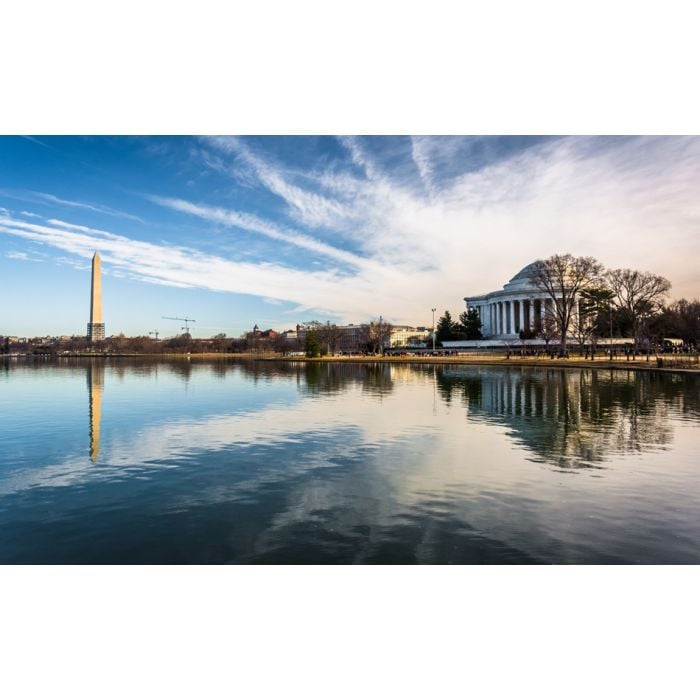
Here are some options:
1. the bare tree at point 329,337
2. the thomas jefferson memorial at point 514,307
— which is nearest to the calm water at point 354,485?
the thomas jefferson memorial at point 514,307

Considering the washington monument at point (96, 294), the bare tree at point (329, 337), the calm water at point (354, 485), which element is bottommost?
the calm water at point (354, 485)

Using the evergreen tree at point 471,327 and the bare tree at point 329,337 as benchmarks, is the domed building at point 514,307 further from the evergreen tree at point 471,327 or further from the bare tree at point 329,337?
the bare tree at point 329,337

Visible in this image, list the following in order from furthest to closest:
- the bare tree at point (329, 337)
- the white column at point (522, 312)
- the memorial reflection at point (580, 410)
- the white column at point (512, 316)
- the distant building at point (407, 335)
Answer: the distant building at point (407, 335), the bare tree at point (329, 337), the white column at point (512, 316), the white column at point (522, 312), the memorial reflection at point (580, 410)

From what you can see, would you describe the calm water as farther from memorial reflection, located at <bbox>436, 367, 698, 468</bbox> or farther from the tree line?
the tree line

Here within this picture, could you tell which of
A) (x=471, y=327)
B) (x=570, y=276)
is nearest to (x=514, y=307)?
(x=471, y=327)

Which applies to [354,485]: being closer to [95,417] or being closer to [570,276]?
[95,417]

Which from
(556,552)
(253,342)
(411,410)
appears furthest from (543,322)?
(253,342)

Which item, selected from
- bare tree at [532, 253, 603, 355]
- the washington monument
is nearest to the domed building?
bare tree at [532, 253, 603, 355]

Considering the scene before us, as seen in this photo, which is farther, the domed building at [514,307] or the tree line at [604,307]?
the domed building at [514,307]
